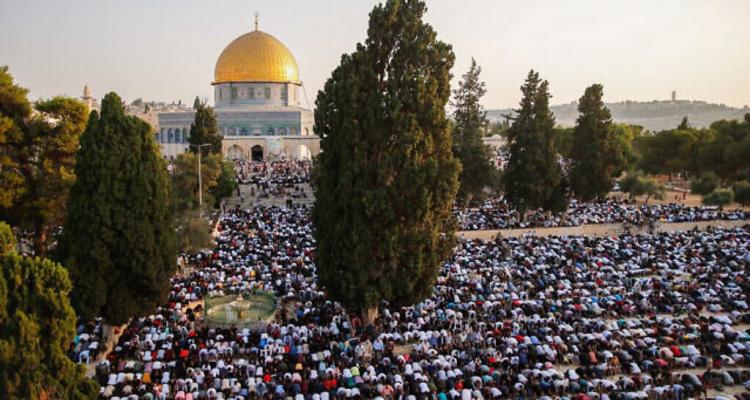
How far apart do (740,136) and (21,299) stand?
42864mm

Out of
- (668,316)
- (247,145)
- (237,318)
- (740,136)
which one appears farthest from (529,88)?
(247,145)

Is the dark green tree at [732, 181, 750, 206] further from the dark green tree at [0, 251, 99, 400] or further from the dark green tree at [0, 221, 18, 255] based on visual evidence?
the dark green tree at [0, 221, 18, 255]

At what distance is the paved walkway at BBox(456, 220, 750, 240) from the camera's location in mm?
25891

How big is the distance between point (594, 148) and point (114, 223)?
2310 centimetres

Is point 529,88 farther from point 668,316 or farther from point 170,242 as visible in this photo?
point 170,242

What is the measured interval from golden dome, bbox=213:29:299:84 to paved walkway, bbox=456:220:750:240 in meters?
31.8

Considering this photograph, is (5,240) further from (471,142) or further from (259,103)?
(259,103)

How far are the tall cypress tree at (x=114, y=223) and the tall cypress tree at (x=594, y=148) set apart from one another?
21.8 meters

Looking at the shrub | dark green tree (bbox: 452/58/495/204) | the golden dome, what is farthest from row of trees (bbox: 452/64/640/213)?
the golden dome

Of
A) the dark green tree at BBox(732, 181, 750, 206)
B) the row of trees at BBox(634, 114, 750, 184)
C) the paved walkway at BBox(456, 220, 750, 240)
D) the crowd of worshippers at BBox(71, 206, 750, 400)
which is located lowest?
the crowd of worshippers at BBox(71, 206, 750, 400)

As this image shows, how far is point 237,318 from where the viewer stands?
1529 centimetres

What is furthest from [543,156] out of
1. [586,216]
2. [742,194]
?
[742,194]

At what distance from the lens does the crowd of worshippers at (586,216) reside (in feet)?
91.5

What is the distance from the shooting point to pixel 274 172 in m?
43.6
